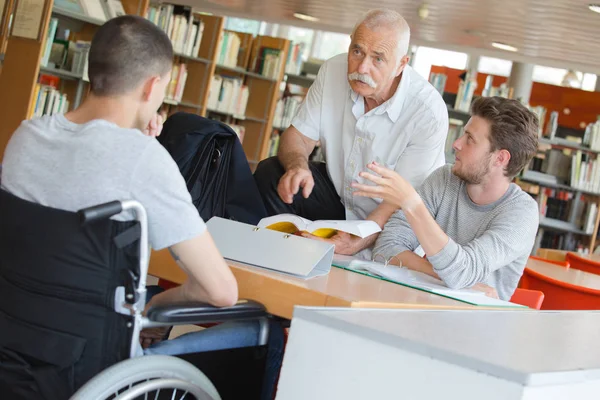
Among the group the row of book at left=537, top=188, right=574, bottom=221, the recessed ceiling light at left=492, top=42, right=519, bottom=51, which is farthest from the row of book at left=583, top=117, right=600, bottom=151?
the recessed ceiling light at left=492, top=42, right=519, bottom=51

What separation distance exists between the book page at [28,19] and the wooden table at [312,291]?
15.0ft

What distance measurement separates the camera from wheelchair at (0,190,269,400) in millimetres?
1312

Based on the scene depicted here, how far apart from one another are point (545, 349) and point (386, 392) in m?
0.30

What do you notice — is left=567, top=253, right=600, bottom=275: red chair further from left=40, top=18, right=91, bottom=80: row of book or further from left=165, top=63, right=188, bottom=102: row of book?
left=165, top=63, right=188, bottom=102: row of book

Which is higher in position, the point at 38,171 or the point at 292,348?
the point at 38,171

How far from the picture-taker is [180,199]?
139 cm

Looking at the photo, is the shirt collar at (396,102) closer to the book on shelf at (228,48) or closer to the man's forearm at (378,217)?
the man's forearm at (378,217)

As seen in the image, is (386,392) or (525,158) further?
(525,158)

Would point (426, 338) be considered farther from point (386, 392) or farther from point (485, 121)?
point (485, 121)

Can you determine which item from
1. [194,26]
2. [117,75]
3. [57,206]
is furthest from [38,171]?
[194,26]

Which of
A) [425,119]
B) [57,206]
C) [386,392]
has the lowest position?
[386,392]

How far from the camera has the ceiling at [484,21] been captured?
733cm

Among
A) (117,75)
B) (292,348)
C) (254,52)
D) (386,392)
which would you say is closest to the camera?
(386,392)

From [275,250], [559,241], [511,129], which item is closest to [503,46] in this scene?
[559,241]
